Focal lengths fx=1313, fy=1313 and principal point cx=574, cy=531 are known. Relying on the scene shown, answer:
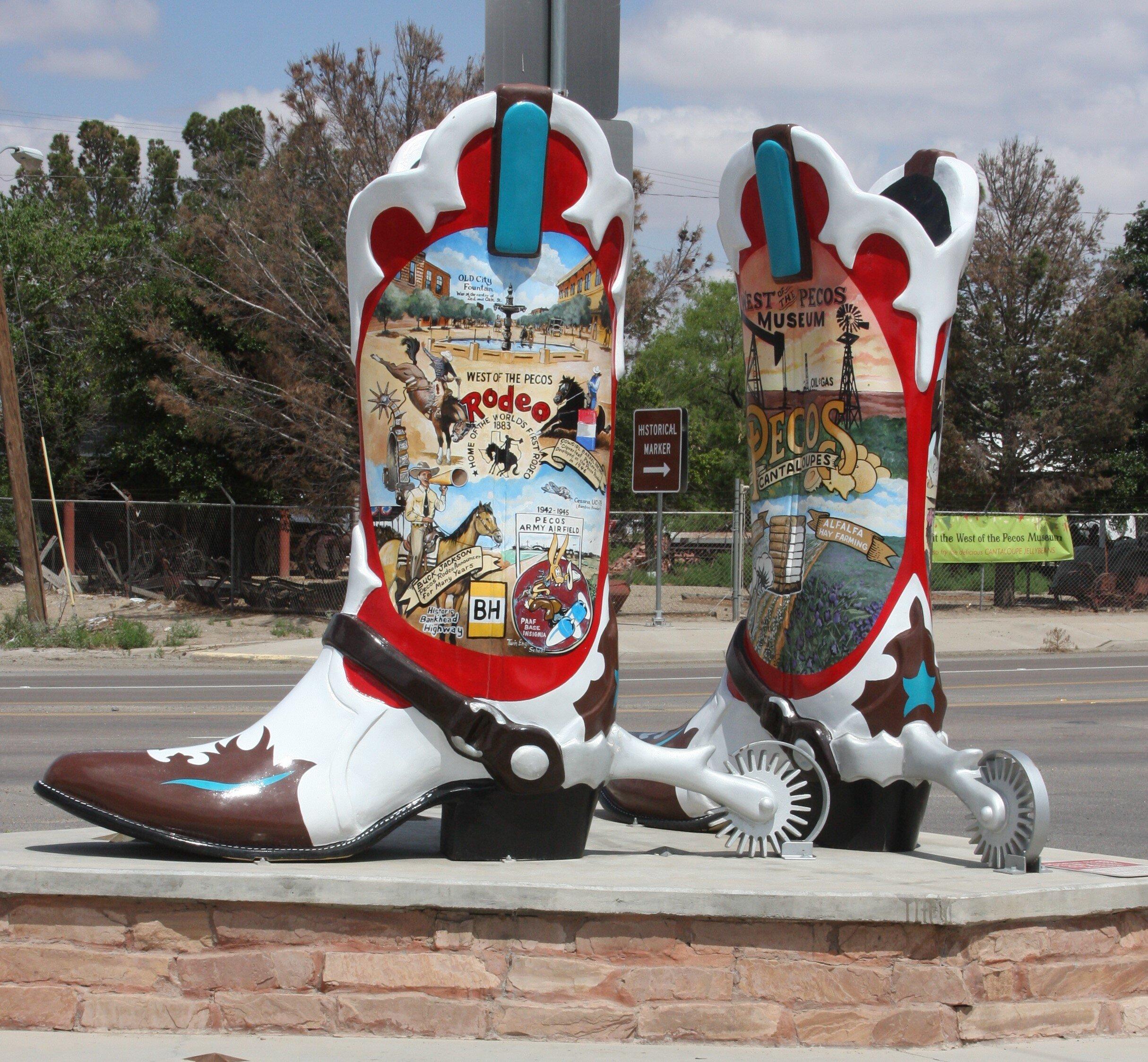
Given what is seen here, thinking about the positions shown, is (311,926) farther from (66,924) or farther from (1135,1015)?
(1135,1015)

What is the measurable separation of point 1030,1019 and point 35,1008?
266 centimetres

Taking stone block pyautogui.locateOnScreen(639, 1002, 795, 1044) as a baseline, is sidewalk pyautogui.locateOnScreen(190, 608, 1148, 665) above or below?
below

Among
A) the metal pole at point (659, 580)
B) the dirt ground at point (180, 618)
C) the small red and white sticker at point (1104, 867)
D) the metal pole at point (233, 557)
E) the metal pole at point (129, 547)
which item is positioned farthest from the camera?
the metal pole at point (129, 547)

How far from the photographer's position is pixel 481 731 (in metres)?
4.04

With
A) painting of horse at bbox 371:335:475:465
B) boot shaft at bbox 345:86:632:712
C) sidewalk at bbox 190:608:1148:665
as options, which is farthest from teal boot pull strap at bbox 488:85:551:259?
sidewalk at bbox 190:608:1148:665

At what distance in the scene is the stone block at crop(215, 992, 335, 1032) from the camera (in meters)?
3.45

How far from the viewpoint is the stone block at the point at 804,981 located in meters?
3.46

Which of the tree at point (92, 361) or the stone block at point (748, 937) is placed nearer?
the stone block at point (748, 937)

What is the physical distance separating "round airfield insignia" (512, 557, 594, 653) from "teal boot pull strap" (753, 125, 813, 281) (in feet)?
4.95

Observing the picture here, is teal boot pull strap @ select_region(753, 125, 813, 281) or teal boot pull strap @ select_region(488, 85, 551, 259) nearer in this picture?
teal boot pull strap @ select_region(488, 85, 551, 259)

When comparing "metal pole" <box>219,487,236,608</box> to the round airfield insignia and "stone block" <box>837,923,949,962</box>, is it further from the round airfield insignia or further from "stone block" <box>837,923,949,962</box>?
"stone block" <box>837,923,949,962</box>

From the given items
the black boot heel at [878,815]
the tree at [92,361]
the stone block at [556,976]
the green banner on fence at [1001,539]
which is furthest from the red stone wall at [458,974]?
the tree at [92,361]

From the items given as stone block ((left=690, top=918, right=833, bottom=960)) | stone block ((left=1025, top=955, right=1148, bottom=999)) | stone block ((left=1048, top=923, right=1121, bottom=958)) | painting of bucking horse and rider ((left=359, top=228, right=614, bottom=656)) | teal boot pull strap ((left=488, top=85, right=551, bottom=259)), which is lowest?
stone block ((left=1025, top=955, right=1148, bottom=999))

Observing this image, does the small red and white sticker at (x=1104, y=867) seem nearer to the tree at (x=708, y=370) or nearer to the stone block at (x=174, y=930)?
the stone block at (x=174, y=930)
